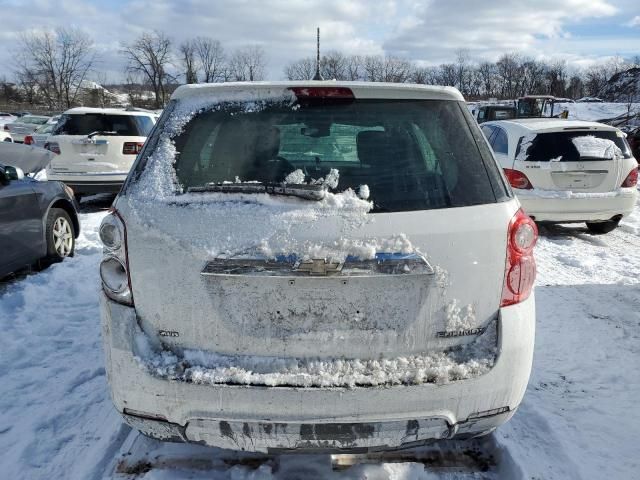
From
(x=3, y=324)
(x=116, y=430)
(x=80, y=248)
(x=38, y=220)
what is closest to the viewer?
(x=116, y=430)

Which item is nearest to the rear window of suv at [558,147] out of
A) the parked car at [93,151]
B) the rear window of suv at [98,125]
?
the parked car at [93,151]

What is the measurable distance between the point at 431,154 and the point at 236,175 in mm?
844

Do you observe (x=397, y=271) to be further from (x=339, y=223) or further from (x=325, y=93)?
(x=325, y=93)

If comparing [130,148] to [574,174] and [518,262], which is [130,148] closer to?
[574,174]

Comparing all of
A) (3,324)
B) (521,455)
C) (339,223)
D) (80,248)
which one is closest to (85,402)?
(3,324)

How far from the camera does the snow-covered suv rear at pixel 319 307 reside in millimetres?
1928

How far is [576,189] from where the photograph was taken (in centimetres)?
745

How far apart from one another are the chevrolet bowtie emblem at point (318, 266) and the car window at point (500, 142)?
6.78 m

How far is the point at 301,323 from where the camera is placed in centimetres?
197

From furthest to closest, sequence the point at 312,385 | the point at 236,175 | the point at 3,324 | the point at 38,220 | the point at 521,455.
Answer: the point at 38,220, the point at 3,324, the point at 521,455, the point at 236,175, the point at 312,385

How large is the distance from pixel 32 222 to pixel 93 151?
4.36m

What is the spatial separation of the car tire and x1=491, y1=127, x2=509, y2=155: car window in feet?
5.81

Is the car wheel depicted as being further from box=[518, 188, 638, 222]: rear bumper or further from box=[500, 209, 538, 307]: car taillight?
box=[518, 188, 638, 222]: rear bumper

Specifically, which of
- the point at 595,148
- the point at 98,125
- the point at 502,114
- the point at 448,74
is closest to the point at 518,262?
the point at 595,148
